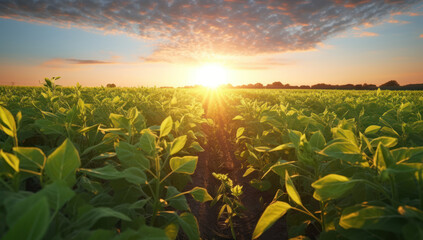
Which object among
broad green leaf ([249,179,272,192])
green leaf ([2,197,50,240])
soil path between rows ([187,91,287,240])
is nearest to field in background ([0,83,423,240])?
green leaf ([2,197,50,240])

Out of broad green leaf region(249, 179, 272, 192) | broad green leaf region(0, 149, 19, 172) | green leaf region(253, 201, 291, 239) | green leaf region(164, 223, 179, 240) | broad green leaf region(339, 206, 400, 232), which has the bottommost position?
broad green leaf region(249, 179, 272, 192)

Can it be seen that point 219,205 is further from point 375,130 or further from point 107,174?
point 107,174

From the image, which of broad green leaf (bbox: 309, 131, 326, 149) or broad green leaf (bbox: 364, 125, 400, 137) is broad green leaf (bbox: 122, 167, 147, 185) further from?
broad green leaf (bbox: 364, 125, 400, 137)

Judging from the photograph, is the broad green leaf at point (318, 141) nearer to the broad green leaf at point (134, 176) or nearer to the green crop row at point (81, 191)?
the green crop row at point (81, 191)

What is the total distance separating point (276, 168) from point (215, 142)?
225 inches

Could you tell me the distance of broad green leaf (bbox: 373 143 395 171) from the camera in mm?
959

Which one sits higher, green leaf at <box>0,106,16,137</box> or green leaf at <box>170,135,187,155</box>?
green leaf at <box>0,106,16,137</box>

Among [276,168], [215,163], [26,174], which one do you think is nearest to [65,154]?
[26,174]

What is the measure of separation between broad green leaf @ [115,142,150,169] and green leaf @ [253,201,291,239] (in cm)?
62

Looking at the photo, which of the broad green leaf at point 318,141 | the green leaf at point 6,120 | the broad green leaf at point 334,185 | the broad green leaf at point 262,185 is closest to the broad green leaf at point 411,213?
the broad green leaf at point 334,185

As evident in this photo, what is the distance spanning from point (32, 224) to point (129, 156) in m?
0.67

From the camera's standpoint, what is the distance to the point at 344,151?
1099mm

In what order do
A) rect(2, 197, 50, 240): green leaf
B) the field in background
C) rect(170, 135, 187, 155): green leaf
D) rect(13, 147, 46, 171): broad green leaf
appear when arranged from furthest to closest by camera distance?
rect(170, 135, 187, 155): green leaf, rect(13, 147, 46, 171): broad green leaf, the field in background, rect(2, 197, 50, 240): green leaf

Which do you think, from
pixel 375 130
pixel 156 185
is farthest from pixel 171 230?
pixel 375 130
